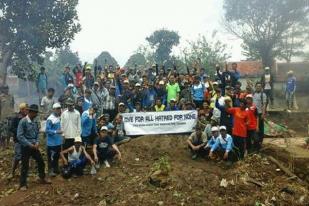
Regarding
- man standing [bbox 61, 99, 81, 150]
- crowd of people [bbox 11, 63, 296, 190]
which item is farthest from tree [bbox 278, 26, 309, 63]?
man standing [bbox 61, 99, 81, 150]

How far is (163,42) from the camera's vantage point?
42.9m

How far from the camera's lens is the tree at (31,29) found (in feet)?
85.3

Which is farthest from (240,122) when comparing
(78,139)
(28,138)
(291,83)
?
(291,83)

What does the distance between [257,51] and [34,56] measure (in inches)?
755

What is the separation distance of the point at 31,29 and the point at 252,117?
692 inches

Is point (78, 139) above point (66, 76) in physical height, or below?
below

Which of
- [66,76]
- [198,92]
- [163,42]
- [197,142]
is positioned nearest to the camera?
[197,142]

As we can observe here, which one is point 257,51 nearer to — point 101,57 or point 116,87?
point 101,57

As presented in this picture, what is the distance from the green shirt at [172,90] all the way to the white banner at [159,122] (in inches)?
29.7

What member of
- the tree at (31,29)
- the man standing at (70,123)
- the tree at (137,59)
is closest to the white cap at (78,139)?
the man standing at (70,123)

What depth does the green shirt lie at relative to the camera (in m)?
15.7

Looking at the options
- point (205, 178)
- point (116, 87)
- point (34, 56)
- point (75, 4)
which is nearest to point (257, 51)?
point (75, 4)

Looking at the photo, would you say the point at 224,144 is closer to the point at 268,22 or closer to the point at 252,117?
the point at 252,117

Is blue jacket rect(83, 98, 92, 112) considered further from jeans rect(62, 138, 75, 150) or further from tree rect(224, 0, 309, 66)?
tree rect(224, 0, 309, 66)
